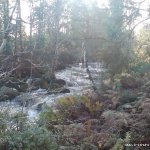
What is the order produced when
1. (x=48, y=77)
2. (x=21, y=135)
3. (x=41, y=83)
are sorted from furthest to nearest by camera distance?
(x=48, y=77) < (x=41, y=83) < (x=21, y=135)

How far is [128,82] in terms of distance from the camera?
13.3 meters

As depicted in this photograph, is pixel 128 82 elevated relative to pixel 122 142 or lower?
elevated

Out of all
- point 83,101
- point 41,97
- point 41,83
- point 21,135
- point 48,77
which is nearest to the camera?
point 21,135

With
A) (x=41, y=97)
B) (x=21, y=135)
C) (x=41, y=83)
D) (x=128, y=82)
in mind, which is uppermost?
(x=128, y=82)

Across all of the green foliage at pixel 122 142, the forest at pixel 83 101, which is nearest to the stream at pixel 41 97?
the forest at pixel 83 101

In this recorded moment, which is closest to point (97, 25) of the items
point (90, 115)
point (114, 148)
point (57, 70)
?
point (57, 70)

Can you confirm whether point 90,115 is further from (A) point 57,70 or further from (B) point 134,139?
(A) point 57,70

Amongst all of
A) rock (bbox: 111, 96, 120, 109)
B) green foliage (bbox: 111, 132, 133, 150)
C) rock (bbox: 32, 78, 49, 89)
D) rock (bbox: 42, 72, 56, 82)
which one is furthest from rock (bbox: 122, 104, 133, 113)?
rock (bbox: 42, 72, 56, 82)

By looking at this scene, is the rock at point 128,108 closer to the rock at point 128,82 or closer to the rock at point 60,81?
the rock at point 128,82

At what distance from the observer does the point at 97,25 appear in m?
25.9

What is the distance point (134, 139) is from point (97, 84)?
280 inches

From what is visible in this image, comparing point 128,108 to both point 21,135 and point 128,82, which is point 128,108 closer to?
point 128,82

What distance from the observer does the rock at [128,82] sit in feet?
42.9

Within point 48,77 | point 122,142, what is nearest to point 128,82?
point 122,142
